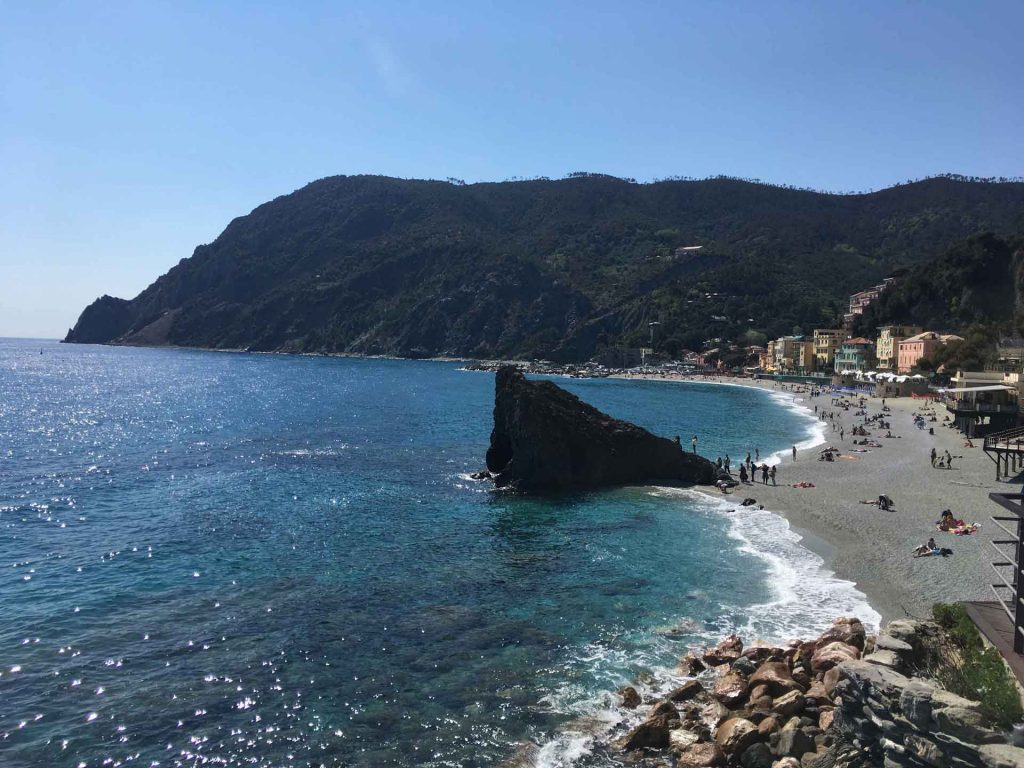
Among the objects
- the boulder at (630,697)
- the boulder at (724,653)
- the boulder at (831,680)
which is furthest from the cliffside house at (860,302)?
the boulder at (630,697)

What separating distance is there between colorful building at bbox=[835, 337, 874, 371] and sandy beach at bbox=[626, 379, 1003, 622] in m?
66.7

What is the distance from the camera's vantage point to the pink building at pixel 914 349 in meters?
→ 99.9

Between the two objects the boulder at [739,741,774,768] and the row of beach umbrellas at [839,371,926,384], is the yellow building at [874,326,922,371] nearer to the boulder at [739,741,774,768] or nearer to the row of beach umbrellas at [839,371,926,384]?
the row of beach umbrellas at [839,371,926,384]

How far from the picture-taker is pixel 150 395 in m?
94.1

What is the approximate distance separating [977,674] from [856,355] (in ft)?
404

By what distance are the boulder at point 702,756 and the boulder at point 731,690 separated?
169 cm

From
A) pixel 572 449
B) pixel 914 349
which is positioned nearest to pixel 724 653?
pixel 572 449

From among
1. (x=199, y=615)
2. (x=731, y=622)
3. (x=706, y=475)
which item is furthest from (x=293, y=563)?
(x=706, y=475)

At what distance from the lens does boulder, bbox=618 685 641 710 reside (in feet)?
50.5

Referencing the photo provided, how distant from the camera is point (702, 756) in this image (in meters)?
13.1

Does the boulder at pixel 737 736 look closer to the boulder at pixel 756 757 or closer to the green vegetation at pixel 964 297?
the boulder at pixel 756 757

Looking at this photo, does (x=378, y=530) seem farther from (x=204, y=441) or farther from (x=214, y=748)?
(x=204, y=441)

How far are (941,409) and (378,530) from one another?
224ft

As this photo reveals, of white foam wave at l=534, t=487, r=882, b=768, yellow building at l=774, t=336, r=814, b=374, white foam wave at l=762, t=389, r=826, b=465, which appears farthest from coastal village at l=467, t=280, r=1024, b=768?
yellow building at l=774, t=336, r=814, b=374
